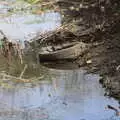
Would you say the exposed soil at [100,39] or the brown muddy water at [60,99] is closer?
the brown muddy water at [60,99]

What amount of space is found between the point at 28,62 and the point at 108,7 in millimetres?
3341

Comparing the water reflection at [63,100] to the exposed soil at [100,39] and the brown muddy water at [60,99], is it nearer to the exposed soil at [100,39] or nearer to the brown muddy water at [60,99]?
the brown muddy water at [60,99]

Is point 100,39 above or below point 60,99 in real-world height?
above

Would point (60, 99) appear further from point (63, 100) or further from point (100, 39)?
point (100, 39)

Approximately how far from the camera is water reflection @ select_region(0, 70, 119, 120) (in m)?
7.59

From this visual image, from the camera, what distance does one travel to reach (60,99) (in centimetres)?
824

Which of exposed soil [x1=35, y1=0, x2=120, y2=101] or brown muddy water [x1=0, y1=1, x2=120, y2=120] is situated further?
exposed soil [x1=35, y1=0, x2=120, y2=101]

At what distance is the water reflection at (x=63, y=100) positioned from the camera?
7.59 m

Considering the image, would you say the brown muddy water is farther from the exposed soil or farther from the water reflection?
the exposed soil

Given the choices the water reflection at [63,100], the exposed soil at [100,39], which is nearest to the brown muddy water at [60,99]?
the water reflection at [63,100]

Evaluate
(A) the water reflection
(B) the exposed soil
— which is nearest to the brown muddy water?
(A) the water reflection

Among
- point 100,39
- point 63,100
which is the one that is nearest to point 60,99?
point 63,100

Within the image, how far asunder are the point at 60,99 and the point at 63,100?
70 mm

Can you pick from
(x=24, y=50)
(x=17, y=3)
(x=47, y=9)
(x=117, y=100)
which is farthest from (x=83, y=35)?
(x=17, y=3)
